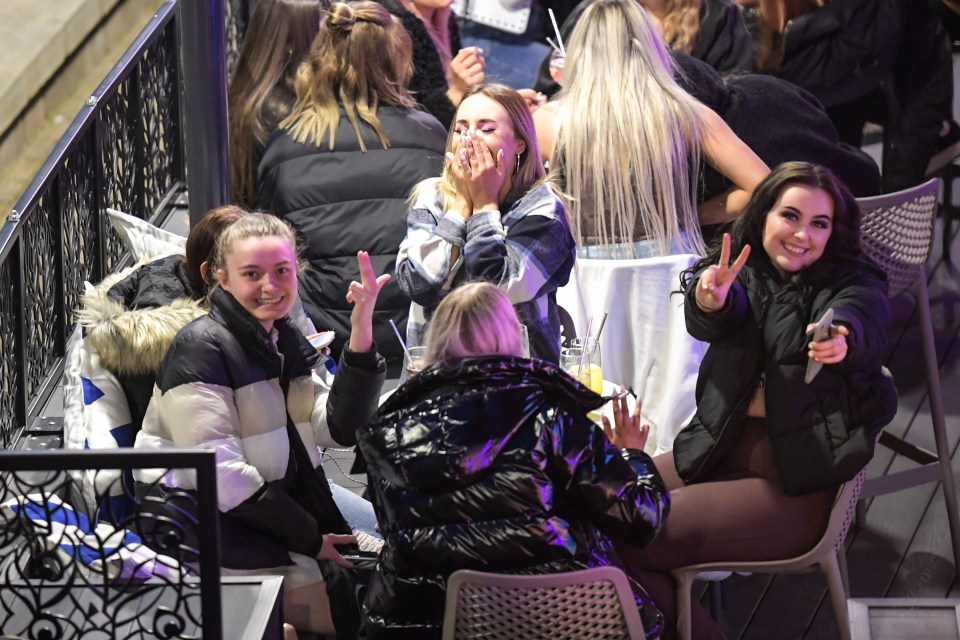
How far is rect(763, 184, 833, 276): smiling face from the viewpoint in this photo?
3.38 metres

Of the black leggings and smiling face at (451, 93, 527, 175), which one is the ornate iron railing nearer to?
the black leggings

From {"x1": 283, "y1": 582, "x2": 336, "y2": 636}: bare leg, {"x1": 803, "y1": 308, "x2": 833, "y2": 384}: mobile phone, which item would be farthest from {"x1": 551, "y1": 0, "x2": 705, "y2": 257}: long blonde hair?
{"x1": 283, "y1": 582, "x2": 336, "y2": 636}: bare leg

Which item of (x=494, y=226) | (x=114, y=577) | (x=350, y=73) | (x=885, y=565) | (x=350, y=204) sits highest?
(x=350, y=73)

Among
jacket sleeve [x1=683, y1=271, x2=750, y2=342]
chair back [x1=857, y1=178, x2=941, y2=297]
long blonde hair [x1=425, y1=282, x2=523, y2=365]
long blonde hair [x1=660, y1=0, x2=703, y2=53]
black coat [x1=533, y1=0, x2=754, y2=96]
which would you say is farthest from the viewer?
black coat [x1=533, y1=0, x2=754, y2=96]

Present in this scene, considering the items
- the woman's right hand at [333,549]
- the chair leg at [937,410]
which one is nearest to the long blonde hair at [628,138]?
the chair leg at [937,410]

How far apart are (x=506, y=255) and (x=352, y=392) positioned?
0.66 metres

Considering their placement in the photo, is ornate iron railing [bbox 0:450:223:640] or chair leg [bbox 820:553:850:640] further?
chair leg [bbox 820:553:850:640]

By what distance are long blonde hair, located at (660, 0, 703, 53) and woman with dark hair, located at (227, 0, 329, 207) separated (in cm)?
134

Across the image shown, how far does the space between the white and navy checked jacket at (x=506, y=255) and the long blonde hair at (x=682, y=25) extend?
164 centimetres

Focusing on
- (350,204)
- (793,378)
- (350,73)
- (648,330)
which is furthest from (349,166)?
(793,378)

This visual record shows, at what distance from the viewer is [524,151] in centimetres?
387

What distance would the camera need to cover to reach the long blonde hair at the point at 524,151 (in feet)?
12.5

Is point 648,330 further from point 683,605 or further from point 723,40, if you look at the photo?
point 723,40

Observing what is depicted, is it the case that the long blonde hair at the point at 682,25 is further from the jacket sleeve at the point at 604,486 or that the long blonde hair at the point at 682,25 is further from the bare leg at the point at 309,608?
the bare leg at the point at 309,608
